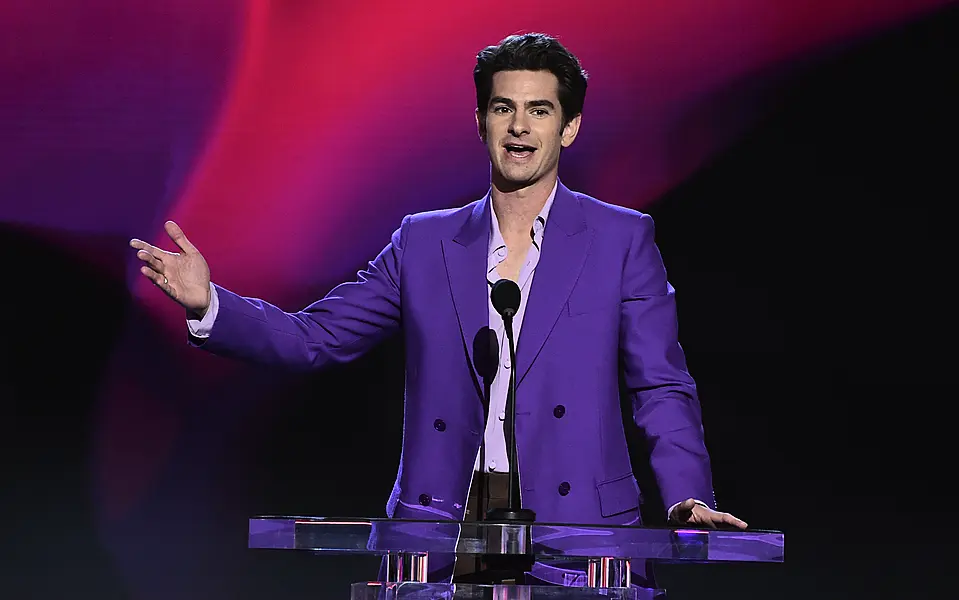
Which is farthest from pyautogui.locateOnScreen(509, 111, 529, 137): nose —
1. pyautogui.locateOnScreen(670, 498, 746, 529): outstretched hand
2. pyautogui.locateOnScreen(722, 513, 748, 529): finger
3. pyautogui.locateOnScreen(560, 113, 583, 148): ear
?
pyautogui.locateOnScreen(722, 513, 748, 529): finger

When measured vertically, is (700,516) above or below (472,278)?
below

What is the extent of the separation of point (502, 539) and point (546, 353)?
0.80 meters

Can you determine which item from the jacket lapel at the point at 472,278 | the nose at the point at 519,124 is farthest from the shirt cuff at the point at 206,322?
the nose at the point at 519,124

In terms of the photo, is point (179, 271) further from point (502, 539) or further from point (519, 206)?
point (502, 539)

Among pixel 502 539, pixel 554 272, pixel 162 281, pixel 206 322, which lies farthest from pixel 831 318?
pixel 502 539

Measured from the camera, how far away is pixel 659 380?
2.41 metres

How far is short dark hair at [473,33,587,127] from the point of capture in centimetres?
251

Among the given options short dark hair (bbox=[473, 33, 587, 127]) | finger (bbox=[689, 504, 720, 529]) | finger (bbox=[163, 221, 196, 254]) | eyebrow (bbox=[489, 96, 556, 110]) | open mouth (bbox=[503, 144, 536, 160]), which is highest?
short dark hair (bbox=[473, 33, 587, 127])

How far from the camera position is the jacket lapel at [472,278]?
7.81ft

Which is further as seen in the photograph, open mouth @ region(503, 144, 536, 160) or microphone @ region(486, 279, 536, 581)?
open mouth @ region(503, 144, 536, 160)

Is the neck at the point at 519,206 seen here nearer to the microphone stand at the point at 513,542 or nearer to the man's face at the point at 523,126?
the man's face at the point at 523,126

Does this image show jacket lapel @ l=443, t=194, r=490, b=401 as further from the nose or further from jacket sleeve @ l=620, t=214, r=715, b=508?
jacket sleeve @ l=620, t=214, r=715, b=508

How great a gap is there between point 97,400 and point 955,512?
8.65 ft

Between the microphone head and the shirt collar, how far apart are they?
1.81 ft
